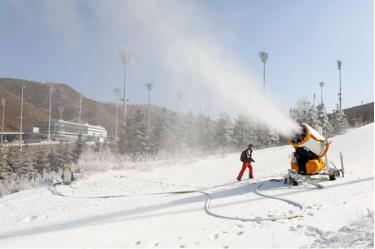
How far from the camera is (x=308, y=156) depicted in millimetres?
13758

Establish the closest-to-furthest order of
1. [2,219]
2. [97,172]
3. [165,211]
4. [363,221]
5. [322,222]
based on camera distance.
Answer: [363,221] → [322,222] → [165,211] → [2,219] → [97,172]

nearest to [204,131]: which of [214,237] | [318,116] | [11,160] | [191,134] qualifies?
[191,134]

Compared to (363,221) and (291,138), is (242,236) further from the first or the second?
(291,138)

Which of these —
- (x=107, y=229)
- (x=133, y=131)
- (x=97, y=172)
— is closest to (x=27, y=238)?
(x=107, y=229)

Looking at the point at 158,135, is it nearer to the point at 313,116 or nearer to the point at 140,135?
the point at 140,135

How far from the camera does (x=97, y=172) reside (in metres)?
20.6

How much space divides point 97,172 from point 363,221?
16276mm

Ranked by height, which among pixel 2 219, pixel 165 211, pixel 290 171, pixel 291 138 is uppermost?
pixel 291 138

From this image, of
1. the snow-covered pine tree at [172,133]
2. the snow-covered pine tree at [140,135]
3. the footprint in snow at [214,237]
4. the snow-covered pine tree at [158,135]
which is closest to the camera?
the footprint in snow at [214,237]

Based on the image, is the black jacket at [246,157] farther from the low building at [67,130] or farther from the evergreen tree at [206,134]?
the low building at [67,130]

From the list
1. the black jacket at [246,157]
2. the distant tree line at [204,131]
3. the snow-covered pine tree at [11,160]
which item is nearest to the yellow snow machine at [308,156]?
Result: the black jacket at [246,157]

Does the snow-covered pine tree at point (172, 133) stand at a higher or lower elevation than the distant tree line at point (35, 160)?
higher

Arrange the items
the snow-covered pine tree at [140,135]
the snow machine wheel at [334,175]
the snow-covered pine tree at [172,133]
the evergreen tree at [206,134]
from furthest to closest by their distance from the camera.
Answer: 1. the evergreen tree at [206,134]
2. the snow-covered pine tree at [172,133]
3. the snow-covered pine tree at [140,135]
4. the snow machine wheel at [334,175]

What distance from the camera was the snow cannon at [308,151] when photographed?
13297mm
